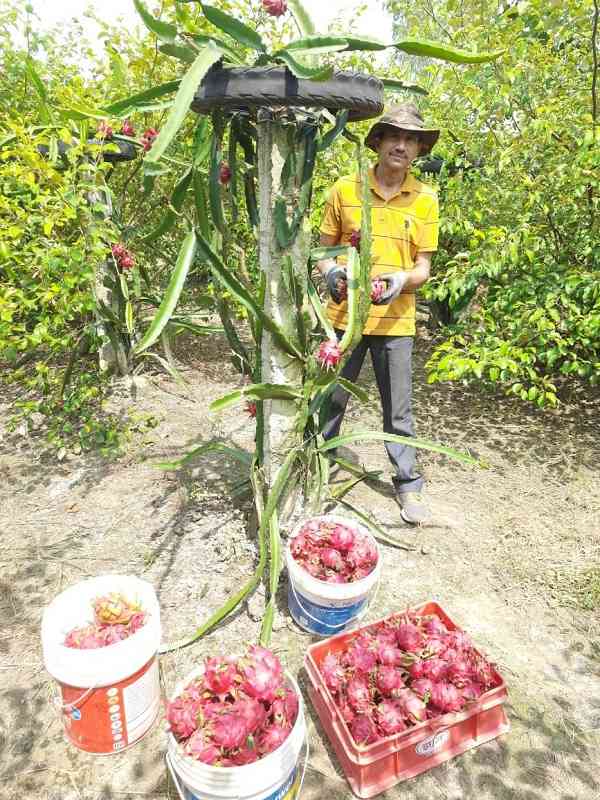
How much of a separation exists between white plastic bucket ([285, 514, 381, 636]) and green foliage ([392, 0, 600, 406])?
1.25m

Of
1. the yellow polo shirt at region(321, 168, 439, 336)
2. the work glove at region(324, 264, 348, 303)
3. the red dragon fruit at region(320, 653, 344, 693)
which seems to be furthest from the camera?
the yellow polo shirt at region(321, 168, 439, 336)

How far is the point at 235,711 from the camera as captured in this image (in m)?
1.13

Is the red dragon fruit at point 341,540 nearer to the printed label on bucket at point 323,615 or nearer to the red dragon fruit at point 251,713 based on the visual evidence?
the printed label on bucket at point 323,615

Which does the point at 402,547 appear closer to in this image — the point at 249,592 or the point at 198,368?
the point at 249,592

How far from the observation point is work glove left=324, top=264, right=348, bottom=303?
1919 mm

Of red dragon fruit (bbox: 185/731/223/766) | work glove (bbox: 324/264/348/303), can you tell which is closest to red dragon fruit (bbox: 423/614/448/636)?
red dragon fruit (bbox: 185/731/223/766)

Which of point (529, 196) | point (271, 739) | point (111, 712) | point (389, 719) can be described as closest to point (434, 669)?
point (389, 719)

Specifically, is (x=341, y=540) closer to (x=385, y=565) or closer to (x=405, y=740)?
(x=385, y=565)

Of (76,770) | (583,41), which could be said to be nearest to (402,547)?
(76,770)

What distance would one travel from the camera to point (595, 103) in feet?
8.22

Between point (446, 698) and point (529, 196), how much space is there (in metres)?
2.51

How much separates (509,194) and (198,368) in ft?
7.81

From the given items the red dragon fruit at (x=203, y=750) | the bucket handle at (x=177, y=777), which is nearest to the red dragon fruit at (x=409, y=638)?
the bucket handle at (x=177, y=777)

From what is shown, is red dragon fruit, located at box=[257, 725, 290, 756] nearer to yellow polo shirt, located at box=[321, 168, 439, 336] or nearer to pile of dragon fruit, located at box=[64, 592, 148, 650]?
pile of dragon fruit, located at box=[64, 592, 148, 650]
